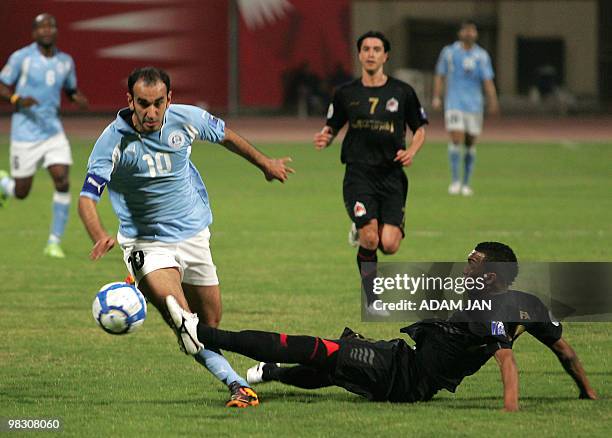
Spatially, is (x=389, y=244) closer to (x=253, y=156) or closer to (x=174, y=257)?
(x=253, y=156)

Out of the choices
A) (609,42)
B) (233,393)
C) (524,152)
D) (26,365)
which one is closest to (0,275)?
(26,365)

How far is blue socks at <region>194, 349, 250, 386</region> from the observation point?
714cm

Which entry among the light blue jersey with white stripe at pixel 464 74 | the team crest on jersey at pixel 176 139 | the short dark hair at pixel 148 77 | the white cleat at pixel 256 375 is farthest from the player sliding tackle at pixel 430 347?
the light blue jersey with white stripe at pixel 464 74

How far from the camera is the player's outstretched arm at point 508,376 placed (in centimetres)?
672

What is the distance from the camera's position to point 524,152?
28594mm

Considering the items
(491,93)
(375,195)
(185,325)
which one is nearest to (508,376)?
(185,325)

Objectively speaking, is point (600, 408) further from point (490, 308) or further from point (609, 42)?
point (609, 42)

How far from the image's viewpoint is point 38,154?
46.2 ft

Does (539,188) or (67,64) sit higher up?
(67,64)

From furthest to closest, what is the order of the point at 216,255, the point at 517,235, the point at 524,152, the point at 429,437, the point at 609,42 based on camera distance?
the point at 609,42 < the point at 524,152 < the point at 517,235 < the point at 216,255 < the point at 429,437

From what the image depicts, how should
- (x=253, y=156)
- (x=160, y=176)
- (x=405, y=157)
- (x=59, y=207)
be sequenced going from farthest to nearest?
(x=59, y=207) < (x=405, y=157) < (x=253, y=156) < (x=160, y=176)

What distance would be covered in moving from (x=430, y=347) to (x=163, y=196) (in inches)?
68.1

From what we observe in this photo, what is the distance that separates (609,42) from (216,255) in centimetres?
3574

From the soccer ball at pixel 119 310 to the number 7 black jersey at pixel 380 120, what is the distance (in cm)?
412
